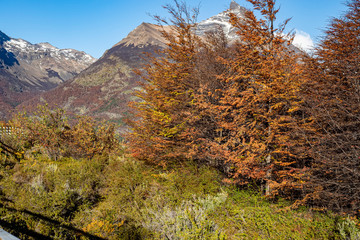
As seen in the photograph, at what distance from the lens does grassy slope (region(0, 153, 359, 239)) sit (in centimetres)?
366

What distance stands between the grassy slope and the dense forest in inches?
1.2

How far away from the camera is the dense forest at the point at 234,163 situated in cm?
395

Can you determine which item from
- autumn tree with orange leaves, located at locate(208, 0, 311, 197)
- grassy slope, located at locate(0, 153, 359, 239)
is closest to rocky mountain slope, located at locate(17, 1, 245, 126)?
grassy slope, located at locate(0, 153, 359, 239)

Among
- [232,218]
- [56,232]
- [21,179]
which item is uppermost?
[232,218]

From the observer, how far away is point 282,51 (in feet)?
17.7

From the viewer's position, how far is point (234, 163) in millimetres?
6406

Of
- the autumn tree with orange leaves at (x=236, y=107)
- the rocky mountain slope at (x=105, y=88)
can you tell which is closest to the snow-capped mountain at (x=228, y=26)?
the autumn tree with orange leaves at (x=236, y=107)

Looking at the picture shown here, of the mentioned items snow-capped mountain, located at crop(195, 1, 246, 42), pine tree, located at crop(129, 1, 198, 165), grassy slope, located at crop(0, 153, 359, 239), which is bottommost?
grassy slope, located at crop(0, 153, 359, 239)

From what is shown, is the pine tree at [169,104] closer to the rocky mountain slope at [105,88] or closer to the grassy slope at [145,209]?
the grassy slope at [145,209]

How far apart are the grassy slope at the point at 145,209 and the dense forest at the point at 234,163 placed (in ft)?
0.10

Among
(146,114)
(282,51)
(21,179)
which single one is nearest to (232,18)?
(282,51)

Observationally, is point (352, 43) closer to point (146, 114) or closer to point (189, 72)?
point (189, 72)

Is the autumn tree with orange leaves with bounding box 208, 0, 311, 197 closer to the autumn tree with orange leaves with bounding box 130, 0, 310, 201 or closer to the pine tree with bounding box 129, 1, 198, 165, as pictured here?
the autumn tree with orange leaves with bounding box 130, 0, 310, 201

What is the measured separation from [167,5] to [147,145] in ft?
21.9
